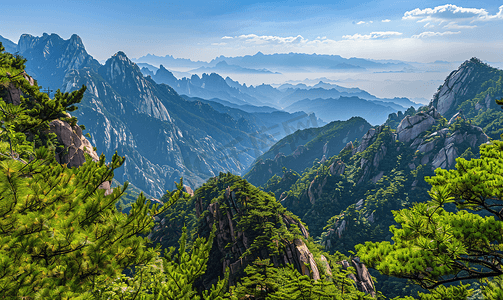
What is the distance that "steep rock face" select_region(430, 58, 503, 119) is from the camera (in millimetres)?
120688

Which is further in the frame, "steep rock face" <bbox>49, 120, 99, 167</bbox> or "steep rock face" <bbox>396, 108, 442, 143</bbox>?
"steep rock face" <bbox>396, 108, 442, 143</bbox>

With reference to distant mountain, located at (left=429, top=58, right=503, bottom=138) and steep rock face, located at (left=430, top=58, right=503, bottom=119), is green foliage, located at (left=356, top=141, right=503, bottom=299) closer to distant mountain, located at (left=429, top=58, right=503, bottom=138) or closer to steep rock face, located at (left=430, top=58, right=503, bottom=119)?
distant mountain, located at (left=429, top=58, right=503, bottom=138)

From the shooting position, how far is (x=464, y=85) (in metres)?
123

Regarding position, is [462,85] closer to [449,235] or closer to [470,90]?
[470,90]

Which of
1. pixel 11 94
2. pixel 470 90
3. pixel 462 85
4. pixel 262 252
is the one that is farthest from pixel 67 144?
pixel 470 90

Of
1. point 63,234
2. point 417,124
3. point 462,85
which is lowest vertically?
point 417,124

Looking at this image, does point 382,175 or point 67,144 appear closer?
point 67,144

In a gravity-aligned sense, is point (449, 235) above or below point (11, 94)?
below

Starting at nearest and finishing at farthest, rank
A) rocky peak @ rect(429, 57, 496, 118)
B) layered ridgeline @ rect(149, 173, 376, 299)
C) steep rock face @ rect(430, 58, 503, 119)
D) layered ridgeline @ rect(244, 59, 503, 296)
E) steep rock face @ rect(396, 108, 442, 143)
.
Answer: layered ridgeline @ rect(149, 173, 376, 299)
layered ridgeline @ rect(244, 59, 503, 296)
steep rock face @ rect(396, 108, 442, 143)
steep rock face @ rect(430, 58, 503, 119)
rocky peak @ rect(429, 57, 496, 118)

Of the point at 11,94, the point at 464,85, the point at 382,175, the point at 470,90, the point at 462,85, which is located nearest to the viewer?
the point at 11,94

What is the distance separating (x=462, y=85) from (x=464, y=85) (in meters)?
0.88

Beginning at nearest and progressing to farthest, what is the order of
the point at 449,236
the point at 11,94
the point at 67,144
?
the point at 449,236 → the point at 11,94 → the point at 67,144

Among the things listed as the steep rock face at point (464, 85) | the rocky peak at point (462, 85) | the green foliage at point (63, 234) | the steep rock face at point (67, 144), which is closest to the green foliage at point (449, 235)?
the green foliage at point (63, 234)

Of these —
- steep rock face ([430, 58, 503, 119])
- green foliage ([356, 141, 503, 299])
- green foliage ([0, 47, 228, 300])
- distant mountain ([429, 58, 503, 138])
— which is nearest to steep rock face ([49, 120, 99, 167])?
green foliage ([0, 47, 228, 300])
